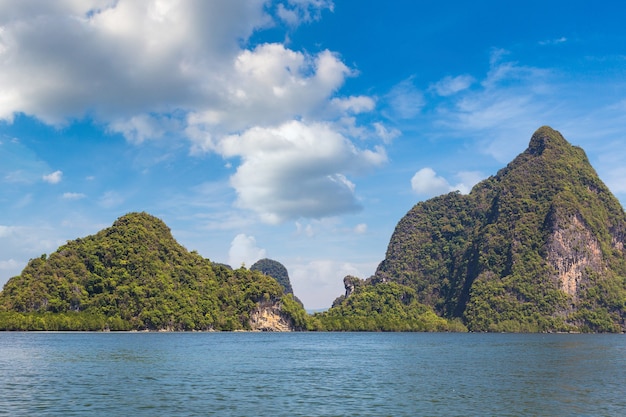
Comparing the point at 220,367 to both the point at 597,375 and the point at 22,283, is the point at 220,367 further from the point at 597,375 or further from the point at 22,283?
the point at 22,283

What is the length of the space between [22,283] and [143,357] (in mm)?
128807

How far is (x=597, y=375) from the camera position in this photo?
6725 cm

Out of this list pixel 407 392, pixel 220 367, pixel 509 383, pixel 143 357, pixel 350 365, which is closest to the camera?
pixel 407 392

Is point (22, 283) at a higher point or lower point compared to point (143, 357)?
higher

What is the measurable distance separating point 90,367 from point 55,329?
407 feet

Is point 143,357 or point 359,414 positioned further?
point 143,357

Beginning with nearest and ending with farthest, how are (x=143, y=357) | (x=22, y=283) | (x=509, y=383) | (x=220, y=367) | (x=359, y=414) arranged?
(x=359, y=414) < (x=509, y=383) < (x=220, y=367) < (x=143, y=357) < (x=22, y=283)

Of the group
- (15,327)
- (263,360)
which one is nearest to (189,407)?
(263,360)

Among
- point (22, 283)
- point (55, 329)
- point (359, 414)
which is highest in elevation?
point (22, 283)

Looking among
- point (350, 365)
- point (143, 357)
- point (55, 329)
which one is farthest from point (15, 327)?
point (350, 365)

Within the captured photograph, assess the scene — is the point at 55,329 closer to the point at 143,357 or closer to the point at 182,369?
the point at 143,357

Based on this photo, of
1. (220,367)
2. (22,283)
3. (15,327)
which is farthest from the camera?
(22,283)

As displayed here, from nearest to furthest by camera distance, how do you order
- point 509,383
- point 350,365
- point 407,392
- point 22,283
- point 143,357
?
point 407,392
point 509,383
point 350,365
point 143,357
point 22,283

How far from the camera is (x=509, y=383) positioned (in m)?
58.3
